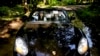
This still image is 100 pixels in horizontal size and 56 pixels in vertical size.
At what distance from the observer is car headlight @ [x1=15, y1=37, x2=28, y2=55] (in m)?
5.32

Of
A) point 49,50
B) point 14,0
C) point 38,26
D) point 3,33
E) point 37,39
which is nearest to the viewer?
point 49,50

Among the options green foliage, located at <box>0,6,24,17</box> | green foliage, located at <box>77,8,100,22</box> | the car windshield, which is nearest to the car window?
the car windshield

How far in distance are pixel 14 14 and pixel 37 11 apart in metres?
15.2

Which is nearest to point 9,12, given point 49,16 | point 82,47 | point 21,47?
point 49,16

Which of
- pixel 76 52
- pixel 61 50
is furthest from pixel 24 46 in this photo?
pixel 76 52

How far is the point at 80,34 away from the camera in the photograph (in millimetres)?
5879

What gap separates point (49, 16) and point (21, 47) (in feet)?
9.15

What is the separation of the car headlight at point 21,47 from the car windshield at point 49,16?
225cm

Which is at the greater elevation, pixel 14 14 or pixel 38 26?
pixel 38 26

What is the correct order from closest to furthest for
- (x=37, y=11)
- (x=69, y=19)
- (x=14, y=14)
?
(x=69, y=19)
(x=37, y=11)
(x=14, y=14)

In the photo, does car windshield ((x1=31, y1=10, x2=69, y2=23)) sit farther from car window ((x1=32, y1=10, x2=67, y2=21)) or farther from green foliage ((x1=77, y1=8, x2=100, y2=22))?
green foliage ((x1=77, y1=8, x2=100, y2=22))

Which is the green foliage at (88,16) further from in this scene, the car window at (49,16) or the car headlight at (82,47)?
the car headlight at (82,47)

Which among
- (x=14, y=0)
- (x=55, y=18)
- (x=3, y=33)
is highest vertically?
(x=55, y=18)

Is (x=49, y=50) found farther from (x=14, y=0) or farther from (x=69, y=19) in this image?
(x=14, y=0)
